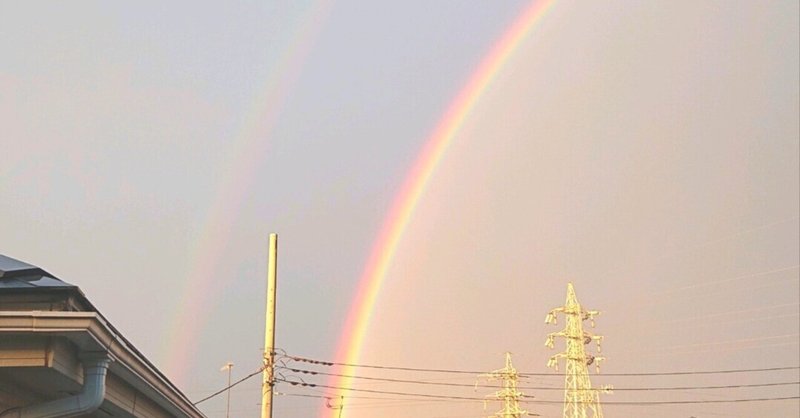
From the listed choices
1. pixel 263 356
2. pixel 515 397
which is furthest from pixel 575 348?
pixel 263 356

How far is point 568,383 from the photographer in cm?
3656

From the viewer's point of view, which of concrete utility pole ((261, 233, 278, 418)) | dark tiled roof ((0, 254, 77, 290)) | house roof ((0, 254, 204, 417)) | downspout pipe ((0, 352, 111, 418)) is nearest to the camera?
house roof ((0, 254, 204, 417))

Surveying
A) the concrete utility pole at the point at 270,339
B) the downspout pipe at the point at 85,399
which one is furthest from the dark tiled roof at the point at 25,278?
the concrete utility pole at the point at 270,339

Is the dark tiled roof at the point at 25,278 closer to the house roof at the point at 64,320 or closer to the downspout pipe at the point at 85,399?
the house roof at the point at 64,320

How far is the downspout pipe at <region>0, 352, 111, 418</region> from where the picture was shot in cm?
609

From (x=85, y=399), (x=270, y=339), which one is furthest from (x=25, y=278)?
(x=270, y=339)

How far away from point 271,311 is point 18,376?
12.8 metres

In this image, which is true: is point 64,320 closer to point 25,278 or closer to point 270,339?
point 25,278

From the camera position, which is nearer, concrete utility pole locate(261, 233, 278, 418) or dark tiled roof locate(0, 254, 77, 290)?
dark tiled roof locate(0, 254, 77, 290)

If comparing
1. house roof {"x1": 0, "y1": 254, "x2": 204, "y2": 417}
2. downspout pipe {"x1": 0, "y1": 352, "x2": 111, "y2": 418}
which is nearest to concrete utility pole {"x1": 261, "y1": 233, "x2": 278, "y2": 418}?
house roof {"x1": 0, "y1": 254, "x2": 204, "y2": 417}

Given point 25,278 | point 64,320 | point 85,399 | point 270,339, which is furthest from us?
point 270,339

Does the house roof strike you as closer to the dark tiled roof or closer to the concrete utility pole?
the dark tiled roof

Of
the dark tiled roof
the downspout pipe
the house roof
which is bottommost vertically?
the downspout pipe

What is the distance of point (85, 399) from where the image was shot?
240 inches
